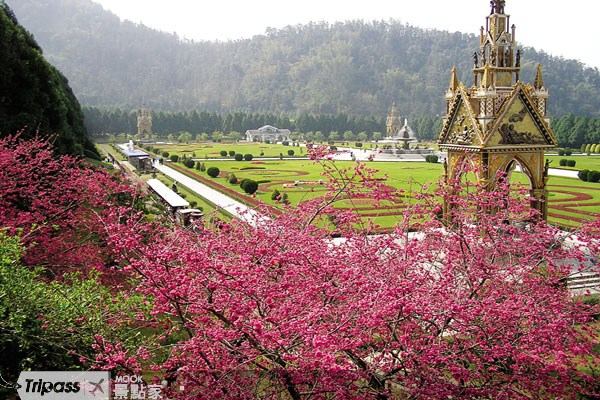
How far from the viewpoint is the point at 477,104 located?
16.2 metres

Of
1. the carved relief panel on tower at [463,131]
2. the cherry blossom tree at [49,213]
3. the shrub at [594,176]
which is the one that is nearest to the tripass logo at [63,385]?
the cherry blossom tree at [49,213]

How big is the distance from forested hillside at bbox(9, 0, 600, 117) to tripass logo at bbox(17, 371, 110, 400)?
139 m

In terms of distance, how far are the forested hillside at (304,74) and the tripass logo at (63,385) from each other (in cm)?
13931

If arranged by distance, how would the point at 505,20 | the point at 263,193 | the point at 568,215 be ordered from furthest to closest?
1. the point at 263,193
2. the point at 568,215
3. the point at 505,20

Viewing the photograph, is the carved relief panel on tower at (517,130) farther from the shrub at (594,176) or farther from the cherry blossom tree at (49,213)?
the shrub at (594,176)

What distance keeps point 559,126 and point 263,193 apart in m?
56.9

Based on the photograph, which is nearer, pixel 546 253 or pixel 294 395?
pixel 294 395

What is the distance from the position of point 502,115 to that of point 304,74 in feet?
525

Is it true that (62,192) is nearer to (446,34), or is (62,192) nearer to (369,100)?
(369,100)

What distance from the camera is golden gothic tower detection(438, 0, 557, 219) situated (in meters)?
15.7

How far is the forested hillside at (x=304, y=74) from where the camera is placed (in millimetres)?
148875

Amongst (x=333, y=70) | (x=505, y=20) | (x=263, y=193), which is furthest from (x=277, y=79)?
(x=505, y=20)

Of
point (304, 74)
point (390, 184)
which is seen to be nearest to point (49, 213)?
point (390, 184)

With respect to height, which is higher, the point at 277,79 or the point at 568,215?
the point at 277,79
